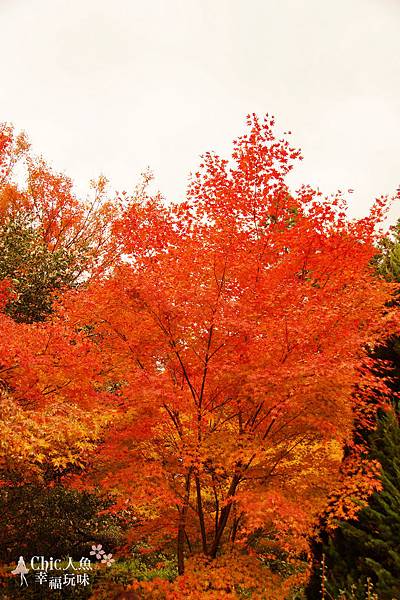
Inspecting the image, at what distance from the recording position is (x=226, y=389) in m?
10.1

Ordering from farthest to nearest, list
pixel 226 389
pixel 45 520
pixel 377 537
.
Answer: pixel 45 520
pixel 226 389
pixel 377 537

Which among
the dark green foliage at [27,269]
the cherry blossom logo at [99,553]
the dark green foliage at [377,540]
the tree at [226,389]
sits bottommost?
the cherry blossom logo at [99,553]

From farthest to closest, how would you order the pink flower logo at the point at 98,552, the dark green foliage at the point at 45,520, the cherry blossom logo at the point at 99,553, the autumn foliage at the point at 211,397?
1. the pink flower logo at the point at 98,552
2. the cherry blossom logo at the point at 99,553
3. the dark green foliage at the point at 45,520
4. the autumn foliage at the point at 211,397

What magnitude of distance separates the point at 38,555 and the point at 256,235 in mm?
11331

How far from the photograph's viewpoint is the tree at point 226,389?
9.02 meters

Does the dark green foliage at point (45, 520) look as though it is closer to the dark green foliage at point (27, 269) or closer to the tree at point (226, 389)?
the tree at point (226, 389)

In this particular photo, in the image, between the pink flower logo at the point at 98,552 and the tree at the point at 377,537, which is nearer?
the tree at the point at 377,537

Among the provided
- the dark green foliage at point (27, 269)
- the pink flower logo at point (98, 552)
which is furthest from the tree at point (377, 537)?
the dark green foliage at point (27, 269)

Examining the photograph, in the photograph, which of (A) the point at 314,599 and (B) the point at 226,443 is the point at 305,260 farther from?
(A) the point at 314,599

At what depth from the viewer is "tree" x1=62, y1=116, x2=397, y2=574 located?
29.6 feet

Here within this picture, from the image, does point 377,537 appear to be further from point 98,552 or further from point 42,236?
point 42,236

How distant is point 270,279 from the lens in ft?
42.4

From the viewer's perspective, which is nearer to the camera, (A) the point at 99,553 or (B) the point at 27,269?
(A) the point at 99,553

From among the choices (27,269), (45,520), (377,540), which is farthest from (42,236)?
(377,540)
